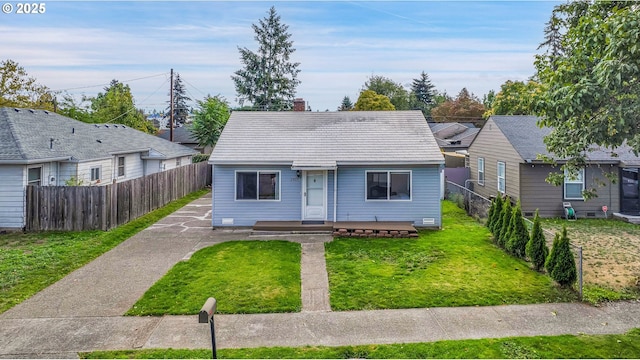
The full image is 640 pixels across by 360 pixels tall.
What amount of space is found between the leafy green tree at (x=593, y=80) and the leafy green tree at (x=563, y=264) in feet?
5.31

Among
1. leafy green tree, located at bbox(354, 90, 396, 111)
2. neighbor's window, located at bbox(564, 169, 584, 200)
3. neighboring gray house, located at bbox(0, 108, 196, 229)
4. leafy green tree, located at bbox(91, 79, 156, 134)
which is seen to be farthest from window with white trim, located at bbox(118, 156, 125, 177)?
leafy green tree, located at bbox(354, 90, 396, 111)

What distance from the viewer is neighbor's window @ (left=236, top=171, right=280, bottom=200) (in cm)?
1273

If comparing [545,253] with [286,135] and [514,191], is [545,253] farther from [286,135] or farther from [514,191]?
[286,135]

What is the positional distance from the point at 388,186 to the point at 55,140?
45.9 feet

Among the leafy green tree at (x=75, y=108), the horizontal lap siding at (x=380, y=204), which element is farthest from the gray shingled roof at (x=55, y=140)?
the leafy green tree at (x=75, y=108)

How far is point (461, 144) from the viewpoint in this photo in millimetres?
29781

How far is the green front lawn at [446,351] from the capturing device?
16.2 feet

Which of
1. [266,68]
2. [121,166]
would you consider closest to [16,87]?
[121,166]

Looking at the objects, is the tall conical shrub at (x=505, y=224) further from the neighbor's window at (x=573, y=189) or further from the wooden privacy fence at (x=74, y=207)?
the wooden privacy fence at (x=74, y=207)

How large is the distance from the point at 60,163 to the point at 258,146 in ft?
27.2

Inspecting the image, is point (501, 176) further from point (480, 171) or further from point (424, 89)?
point (424, 89)

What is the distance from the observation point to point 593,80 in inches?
243

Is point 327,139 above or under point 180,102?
under

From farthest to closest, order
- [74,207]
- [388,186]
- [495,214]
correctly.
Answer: [388,186] < [74,207] < [495,214]
